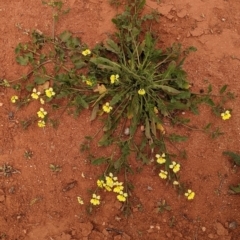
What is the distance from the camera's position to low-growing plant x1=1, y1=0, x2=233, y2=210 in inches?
172

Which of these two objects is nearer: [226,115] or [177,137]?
[226,115]

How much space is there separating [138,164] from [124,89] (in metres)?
0.91

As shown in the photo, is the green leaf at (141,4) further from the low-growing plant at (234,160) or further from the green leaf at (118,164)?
the low-growing plant at (234,160)

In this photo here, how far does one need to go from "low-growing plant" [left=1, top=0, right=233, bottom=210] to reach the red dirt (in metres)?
0.14

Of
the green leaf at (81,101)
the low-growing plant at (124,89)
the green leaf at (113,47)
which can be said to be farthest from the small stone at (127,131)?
the green leaf at (113,47)

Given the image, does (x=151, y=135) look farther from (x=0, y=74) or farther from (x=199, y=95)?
(x=0, y=74)

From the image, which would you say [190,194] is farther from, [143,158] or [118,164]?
[118,164]

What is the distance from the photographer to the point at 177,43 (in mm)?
4789

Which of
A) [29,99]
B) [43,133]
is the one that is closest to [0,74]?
[29,99]

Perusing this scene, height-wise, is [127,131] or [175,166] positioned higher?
[175,166]

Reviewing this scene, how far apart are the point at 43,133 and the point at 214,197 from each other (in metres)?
2.20

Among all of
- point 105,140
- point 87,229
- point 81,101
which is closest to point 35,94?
point 81,101

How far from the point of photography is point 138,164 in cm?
450

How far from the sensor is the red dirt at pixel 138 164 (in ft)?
14.4
